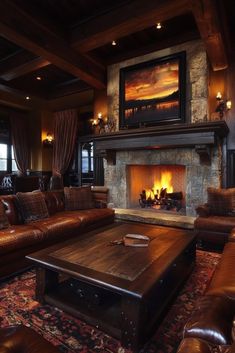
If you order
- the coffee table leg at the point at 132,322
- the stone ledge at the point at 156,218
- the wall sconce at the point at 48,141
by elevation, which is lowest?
the coffee table leg at the point at 132,322

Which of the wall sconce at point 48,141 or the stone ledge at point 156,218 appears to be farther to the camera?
the wall sconce at point 48,141

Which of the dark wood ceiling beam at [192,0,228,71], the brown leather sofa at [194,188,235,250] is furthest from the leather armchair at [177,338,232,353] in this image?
the dark wood ceiling beam at [192,0,228,71]

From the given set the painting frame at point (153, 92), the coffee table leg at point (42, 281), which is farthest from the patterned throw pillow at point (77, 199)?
the coffee table leg at point (42, 281)

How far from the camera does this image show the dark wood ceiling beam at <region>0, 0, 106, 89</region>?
3.01 metres

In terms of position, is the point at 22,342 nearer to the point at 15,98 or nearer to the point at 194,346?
the point at 194,346

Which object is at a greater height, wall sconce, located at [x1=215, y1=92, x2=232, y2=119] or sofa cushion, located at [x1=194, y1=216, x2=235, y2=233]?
wall sconce, located at [x1=215, y1=92, x2=232, y2=119]

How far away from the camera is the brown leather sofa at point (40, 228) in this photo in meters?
2.31

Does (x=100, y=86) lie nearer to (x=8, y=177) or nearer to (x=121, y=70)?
(x=121, y=70)

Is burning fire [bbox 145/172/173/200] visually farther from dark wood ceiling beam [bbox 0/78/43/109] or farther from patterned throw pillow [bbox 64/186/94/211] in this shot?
dark wood ceiling beam [bbox 0/78/43/109]

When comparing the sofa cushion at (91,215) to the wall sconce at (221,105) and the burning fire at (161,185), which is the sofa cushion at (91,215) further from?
the wall sconce at (221,105)

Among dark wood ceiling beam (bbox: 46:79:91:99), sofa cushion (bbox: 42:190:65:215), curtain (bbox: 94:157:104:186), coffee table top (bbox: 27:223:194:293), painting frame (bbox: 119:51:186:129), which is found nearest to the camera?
coffee table top (bbox: 27:223:194:293)

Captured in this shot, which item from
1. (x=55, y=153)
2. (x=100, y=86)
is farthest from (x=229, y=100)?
(x=55, y=153)

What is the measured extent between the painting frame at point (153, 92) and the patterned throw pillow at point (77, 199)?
A: 68.2 inches

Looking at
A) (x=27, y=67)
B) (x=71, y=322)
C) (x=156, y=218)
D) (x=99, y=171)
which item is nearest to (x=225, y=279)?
(x=71, y=322)
